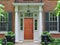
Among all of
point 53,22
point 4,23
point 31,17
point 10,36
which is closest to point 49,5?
point 53,22

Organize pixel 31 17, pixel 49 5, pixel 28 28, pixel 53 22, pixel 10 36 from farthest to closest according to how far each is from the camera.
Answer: pixel 28 28 < pixel 31 17 < pixel 49 5 < pixel 53 22 < pixel 10 36

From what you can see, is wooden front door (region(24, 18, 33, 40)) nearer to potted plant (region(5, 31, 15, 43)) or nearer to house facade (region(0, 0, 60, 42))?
house facade (region(0, 0, 60, 42))

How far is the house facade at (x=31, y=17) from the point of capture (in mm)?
24312

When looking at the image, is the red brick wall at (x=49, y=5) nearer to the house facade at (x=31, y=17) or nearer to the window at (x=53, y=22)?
the house facade at (x=31, y=17)

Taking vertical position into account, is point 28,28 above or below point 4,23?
below

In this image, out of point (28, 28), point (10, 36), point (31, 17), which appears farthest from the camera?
point (28, 28)

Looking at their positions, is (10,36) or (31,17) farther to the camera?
(31,17)

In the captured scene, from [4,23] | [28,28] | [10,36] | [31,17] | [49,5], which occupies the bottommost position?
[10,36]

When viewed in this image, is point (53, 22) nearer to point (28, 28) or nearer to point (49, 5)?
point (49, 5)

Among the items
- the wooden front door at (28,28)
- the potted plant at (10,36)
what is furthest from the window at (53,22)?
the potted plant at (10,36)


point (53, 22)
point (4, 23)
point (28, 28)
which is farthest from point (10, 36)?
point (53, 22)

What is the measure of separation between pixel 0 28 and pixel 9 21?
111cm

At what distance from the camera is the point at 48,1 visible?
2480 centimetres

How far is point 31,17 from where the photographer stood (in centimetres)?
2527
